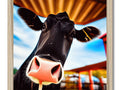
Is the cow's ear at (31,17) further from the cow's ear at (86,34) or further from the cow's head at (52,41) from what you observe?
the cow's ear at (86,34)

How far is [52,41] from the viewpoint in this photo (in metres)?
1.22

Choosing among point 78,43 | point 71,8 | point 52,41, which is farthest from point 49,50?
point 71,8

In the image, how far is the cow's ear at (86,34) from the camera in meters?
1.21

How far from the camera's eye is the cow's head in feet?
3.93

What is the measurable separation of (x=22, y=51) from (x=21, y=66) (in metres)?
0.12

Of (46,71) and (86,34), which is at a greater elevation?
(86,34)

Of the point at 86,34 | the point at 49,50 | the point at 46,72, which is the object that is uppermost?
the point at 86,34

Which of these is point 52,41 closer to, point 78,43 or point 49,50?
point 49,50

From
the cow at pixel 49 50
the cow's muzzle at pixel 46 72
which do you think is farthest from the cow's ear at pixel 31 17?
the cow's muzzle at pixel 46 72

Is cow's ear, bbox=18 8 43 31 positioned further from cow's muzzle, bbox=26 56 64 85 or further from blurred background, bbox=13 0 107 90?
cow's muzzle, bbox=26 56 64 85

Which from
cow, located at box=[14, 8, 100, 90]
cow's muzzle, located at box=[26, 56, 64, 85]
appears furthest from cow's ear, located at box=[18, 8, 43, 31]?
cow's muzzle, located at box=[26, 56, 64, 85]

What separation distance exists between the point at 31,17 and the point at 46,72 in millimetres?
455

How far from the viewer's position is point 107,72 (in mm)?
1165

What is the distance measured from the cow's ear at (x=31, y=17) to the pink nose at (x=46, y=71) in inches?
10.4
